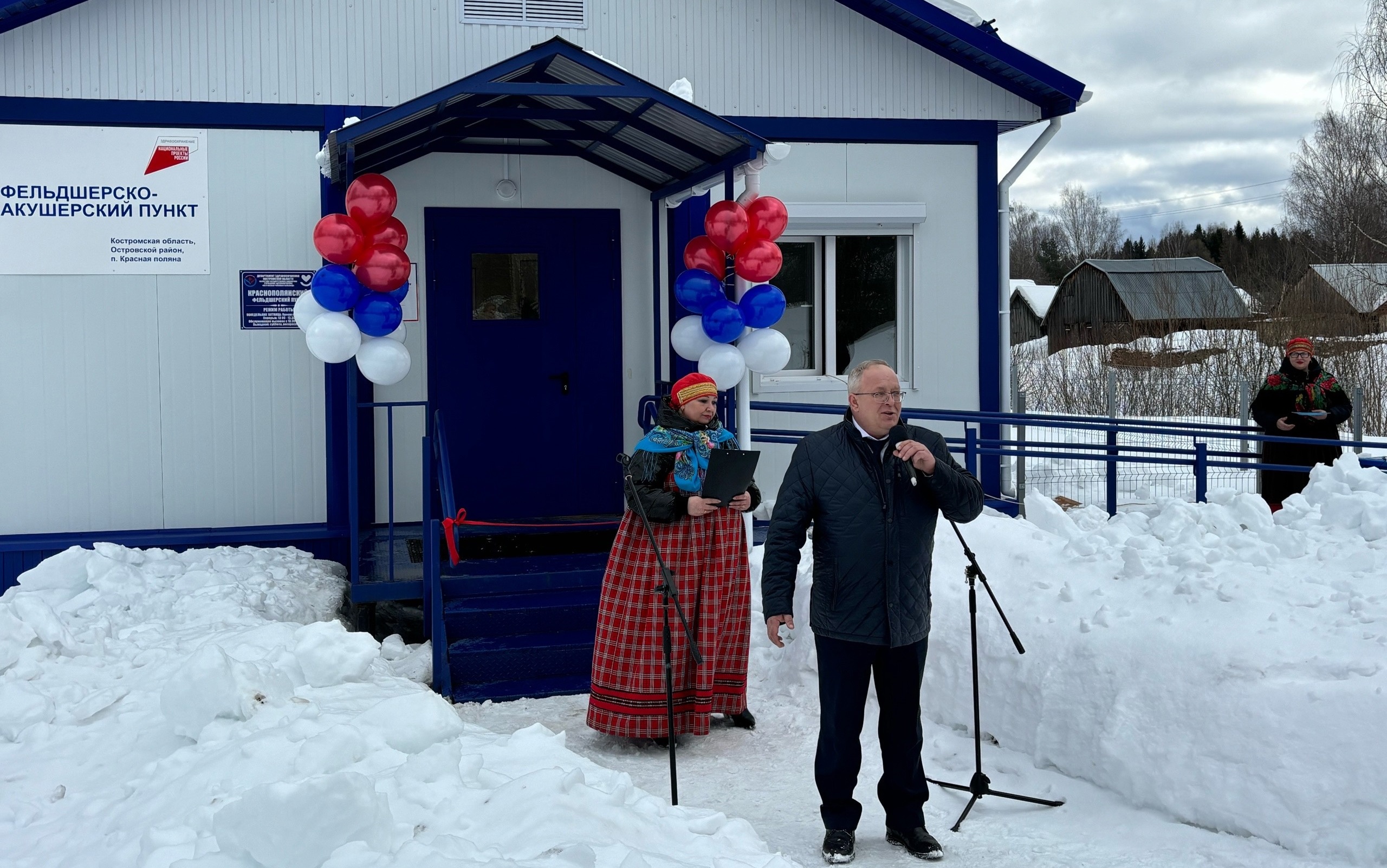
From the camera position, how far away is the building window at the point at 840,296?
9.48 m

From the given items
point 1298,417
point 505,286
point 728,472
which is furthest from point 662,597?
point 1298,417

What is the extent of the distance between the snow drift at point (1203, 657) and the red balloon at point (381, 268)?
281cm

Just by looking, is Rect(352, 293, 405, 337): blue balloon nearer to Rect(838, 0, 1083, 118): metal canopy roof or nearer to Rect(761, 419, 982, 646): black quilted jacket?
Rect(761, 419, 982, 646): black quilted jacket

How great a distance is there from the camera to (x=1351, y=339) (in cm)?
2167

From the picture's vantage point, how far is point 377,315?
6691mm

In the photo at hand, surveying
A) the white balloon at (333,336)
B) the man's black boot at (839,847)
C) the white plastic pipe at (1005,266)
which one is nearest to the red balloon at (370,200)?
the white balloon at (333,336)

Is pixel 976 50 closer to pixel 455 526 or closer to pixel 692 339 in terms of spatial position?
pixel 692 339

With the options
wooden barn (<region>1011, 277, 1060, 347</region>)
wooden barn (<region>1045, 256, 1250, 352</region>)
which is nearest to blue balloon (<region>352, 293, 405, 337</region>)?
wooden barn (<region>1045, 256, 1250, 352</region>)

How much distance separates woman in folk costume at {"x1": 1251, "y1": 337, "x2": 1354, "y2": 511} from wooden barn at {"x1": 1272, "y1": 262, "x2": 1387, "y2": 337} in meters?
15.0

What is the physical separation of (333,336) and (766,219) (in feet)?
7.75

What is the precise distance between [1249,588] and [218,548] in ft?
19.3

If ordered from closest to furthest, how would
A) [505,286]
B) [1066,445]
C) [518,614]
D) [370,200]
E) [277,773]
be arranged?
[277,773] < [370,200] < [518,614] < [505,286] < [1066,445]

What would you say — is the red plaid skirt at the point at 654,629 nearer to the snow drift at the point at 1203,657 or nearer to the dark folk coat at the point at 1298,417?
the snow drift at the point at 1203,657

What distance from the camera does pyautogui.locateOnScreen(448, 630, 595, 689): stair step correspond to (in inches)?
261
